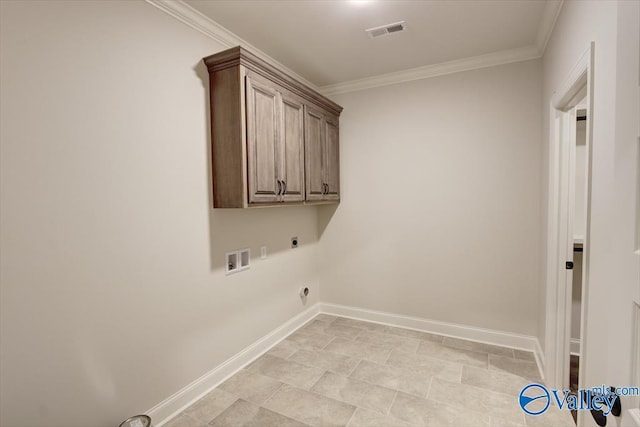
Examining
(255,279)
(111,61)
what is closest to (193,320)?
(255,279)

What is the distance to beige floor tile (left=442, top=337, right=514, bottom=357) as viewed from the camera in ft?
9.64

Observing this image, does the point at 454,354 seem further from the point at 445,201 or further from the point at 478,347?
the point at 445,201

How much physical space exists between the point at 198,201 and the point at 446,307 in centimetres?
266

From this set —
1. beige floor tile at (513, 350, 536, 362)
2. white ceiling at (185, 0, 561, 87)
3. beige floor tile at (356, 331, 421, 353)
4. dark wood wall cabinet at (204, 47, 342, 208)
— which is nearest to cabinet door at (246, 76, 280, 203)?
dark wood wall cabinet at (204, 47, 342, 208)

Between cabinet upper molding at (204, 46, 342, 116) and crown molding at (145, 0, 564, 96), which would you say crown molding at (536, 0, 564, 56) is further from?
cabinet upper molding at (204, 46, 342, 116)

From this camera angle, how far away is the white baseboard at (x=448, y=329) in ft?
9.73

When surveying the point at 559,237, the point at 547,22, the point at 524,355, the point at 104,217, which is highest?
the point at 547,22

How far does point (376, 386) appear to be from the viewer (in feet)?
7.91

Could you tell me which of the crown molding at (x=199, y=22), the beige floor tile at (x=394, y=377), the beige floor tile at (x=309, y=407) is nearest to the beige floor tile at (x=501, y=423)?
the beige floor tile at (x=394, y=377)

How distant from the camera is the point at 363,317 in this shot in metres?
3.76

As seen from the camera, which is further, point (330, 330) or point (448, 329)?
point (330, 330)

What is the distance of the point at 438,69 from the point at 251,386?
335 centimetres

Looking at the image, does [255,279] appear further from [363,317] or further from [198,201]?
[363,317]

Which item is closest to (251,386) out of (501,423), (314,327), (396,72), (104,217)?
(314,327)
